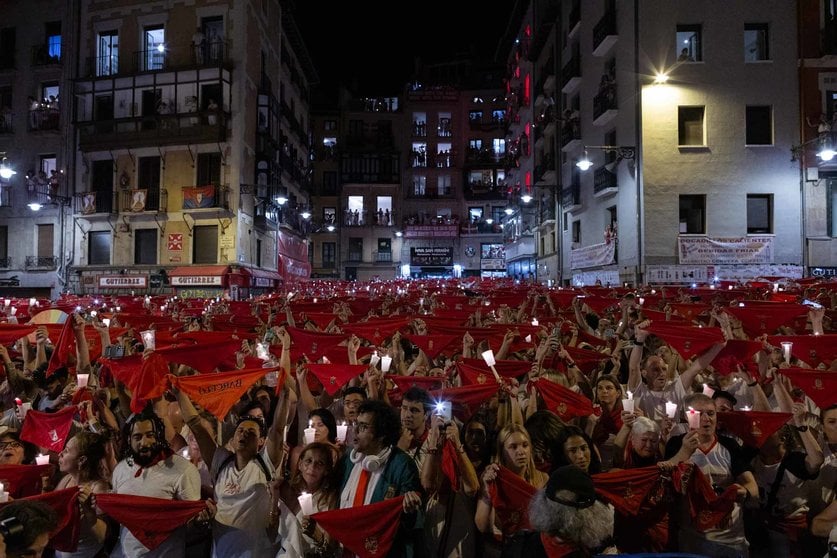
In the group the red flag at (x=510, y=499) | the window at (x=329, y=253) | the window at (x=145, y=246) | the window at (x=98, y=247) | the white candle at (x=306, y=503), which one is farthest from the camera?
the window at (x=329, y=253)

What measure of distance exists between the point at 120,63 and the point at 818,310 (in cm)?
3757

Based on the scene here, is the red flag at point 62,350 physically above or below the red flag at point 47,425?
above

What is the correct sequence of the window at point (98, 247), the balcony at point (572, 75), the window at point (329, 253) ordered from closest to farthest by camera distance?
the balcony at point (572, 75) → the window at point (98, 247) → the window at point (329, 253)

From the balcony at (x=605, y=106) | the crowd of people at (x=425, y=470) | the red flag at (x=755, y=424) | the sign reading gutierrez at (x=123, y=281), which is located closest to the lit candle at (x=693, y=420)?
the crowd of people at (x=425, y=470)

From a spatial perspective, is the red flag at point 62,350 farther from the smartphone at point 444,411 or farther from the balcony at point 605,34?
the balcony at point 605,34

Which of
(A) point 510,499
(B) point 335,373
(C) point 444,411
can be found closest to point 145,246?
(B) point 335,373

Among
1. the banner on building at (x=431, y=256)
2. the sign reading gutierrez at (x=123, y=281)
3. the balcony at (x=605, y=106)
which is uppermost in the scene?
the balcony at (x=605, y=106)

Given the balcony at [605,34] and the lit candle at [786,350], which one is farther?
the balcony at [605,34]

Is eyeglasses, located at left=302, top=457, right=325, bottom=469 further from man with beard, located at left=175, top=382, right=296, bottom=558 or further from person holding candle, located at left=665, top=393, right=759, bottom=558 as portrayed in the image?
person holding candle, located at left=665, top=393, right=759, bottom=558

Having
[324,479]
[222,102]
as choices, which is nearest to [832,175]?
[324,479]

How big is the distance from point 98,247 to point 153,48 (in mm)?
12035

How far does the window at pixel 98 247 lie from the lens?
1366 inches

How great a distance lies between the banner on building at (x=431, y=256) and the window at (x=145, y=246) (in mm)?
35649

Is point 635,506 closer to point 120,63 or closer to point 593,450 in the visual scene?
point 593,450
